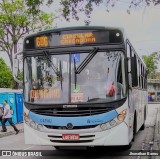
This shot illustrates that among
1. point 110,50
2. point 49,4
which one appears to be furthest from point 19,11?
point 110,50

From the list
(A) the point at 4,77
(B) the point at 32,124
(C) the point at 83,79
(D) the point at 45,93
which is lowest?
(A) the point at 4,77

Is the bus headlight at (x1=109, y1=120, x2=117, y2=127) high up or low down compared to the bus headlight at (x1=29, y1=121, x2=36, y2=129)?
up

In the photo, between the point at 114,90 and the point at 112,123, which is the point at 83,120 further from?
the point at 114,90

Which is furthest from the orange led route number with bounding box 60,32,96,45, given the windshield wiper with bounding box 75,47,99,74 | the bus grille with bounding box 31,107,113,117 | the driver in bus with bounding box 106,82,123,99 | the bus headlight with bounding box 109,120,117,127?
the bus headlight with bounding box 109,120,117,127

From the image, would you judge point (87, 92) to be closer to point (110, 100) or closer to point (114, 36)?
point (110, 100)

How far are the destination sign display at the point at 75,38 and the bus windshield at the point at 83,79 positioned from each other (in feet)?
0.99

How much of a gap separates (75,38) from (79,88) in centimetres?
130

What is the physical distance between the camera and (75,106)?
942cm

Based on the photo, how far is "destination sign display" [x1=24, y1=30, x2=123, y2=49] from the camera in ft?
32.4

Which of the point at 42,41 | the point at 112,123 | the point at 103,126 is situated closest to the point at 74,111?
the point at 103,126

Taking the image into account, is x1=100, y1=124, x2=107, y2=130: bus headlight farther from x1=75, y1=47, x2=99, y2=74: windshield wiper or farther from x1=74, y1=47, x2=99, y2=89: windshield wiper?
x1=75, y1=47, x2=99, y2=74: windshield wiper

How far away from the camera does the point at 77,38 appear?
10.0m

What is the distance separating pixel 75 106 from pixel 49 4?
381cm

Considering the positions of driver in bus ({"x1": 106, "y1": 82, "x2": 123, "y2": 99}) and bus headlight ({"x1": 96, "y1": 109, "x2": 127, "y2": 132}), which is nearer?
bus headlight ({"x1": 96, "y1": 109, "x2": 127, "y2": 132})
